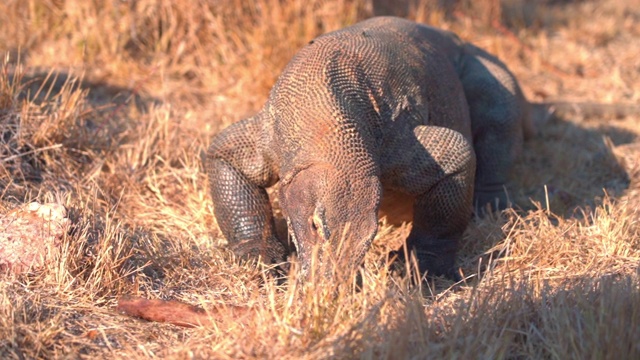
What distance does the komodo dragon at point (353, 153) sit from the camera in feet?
10.8

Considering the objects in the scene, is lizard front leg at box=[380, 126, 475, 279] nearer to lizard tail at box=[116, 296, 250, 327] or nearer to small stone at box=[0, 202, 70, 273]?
lizard tail at box=[116, 296, 250, 327]

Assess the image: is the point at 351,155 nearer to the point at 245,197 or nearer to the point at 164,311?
the point at 245,197

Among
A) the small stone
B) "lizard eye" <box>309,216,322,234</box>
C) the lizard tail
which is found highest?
"lizard eye" <box>309,216,322,234</box>

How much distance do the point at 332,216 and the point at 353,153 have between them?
1.18ft

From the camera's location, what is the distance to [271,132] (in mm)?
3957

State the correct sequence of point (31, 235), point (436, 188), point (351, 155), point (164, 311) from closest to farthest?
point (351, 155) < point (164, 311) < point (31, 235) < point (436, 188)

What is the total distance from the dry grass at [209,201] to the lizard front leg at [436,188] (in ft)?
0.63

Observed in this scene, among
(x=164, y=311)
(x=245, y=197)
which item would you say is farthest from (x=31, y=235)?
(x=245, y=197)

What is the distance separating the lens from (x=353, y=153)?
11.2 feet

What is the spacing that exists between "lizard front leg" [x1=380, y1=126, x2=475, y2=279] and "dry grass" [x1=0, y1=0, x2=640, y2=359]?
0.19 meters

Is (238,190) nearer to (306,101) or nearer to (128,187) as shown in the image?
(306,101)

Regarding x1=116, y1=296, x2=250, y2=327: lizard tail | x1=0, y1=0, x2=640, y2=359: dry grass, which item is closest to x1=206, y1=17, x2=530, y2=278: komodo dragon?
x1=0, y1=0, x2=640, y2=359: dry grass

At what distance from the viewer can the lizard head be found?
126 inches

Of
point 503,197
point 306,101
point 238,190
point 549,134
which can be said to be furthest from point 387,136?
point 549,134
